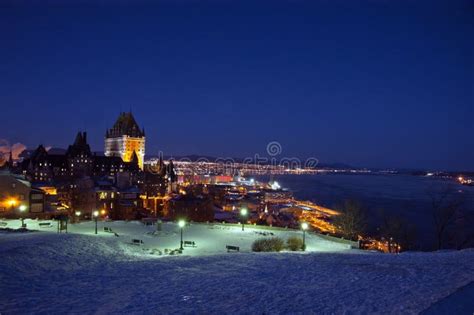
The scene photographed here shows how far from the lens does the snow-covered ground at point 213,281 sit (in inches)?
400

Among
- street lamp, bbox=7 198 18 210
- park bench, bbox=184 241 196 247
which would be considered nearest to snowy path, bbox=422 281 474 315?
park bench, bbox=184 241 196 247

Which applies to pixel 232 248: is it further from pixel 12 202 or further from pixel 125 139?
pixel 125 139

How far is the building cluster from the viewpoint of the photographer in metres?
38.8

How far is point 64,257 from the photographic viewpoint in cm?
1645

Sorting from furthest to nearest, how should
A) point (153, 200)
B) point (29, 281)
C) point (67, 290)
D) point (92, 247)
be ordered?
point (153, 200) < point (92, 247) < point (29, 281) < point (67, 290)

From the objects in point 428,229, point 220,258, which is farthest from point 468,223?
point 220,258

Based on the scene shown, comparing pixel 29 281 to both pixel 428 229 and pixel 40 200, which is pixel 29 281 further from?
pixel 428 229

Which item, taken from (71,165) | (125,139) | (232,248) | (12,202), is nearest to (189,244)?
(232,248)

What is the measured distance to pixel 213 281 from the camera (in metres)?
12.7

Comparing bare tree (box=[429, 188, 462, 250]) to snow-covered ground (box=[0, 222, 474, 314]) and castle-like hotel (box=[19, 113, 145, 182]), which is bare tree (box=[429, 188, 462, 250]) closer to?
snow-covered ground (box=[0, 222, 474, 314])

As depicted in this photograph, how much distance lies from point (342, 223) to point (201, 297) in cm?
3244

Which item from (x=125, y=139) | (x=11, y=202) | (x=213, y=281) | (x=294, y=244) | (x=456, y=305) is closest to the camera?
(x=456, y=305)

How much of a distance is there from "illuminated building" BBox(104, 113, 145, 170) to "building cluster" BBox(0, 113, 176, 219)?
29cm

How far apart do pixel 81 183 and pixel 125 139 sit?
4835cm
